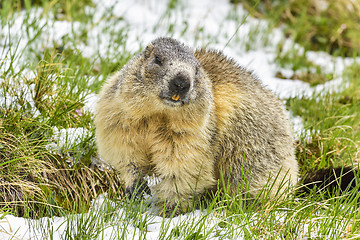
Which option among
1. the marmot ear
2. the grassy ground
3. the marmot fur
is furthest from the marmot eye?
the grassy ground

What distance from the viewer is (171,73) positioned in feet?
11.9

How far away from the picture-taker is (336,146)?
17.7 feet

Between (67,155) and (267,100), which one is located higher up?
(267,100)

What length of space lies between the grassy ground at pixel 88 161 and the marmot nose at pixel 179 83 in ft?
2.95

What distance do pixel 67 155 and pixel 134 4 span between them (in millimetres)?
4936

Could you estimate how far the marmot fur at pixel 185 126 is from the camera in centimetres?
374

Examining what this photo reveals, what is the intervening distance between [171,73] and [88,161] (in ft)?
4.84

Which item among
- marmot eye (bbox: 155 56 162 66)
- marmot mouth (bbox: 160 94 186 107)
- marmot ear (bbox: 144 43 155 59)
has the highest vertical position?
marmot ear (bbox: 144 43 155 59)

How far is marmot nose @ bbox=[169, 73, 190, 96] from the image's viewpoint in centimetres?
356

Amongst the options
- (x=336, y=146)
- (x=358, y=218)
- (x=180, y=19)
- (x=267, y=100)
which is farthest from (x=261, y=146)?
(x=180, y=19)

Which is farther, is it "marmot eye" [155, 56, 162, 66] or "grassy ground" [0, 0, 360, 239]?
"marmot eye" [155, 56, 162, 66]

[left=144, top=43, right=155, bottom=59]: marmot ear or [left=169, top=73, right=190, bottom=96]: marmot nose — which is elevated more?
[left=144, top=43, right=155, bottom=59]: marmot ear

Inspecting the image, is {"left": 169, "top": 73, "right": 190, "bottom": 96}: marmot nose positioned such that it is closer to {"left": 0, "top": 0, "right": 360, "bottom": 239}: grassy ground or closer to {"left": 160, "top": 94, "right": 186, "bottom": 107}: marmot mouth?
{"left": 160, "top": 94, "right": 186, "bottom": 107}: marmot mouth

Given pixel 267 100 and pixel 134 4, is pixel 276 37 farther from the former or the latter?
pixel 267 100
